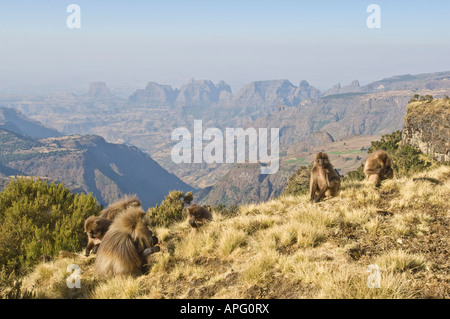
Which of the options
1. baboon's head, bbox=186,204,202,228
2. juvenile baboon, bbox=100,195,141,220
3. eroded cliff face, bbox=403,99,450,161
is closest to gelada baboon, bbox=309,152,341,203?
baboon's head, bbox=186,204,202,228

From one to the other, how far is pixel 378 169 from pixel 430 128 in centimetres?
6023

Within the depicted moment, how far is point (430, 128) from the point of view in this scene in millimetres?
58531

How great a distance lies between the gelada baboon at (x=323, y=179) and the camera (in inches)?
378

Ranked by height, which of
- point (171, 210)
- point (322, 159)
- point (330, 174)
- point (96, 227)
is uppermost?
point (322, 159)

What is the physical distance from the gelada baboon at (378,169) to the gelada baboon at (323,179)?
4.98 ft

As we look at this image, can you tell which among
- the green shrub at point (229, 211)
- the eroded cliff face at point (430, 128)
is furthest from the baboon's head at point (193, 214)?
the eroded cliff face at point (430, 128)

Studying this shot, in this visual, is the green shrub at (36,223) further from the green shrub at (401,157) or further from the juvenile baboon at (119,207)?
the green shrub at (401,157)

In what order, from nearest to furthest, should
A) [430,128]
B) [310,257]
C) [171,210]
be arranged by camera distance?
[310,257]
[171,210]
[430,128]

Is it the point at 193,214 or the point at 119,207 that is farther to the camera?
the point at 119,207

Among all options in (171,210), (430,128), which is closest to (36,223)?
(171,210)

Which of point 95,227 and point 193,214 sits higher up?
point 193,214

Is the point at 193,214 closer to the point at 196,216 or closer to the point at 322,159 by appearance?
the point at 196,216
